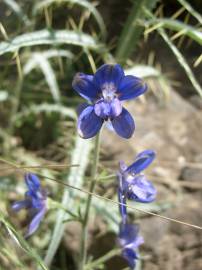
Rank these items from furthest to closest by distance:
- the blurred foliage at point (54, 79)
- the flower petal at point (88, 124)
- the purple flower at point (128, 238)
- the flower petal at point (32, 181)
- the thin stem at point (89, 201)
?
the blurred foliage at point (54, 79) < the purple flower at point (128, 238) < the flower petal at point (32, 181) < the thin stem at point (89, 201) < the flower petal at point (88, 124)

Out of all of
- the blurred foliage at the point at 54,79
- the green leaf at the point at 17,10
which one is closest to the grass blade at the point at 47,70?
the blurred foliage at the point at 54,79

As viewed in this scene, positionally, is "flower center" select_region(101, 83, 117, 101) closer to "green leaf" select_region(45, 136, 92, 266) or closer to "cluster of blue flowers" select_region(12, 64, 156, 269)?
"cluster of blue flowers" select_region(12, 64, 156, 269)

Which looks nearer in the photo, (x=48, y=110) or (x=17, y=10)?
(x=17, y=10)

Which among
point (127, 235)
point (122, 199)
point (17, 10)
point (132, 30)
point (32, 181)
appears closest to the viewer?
point (122, 199)

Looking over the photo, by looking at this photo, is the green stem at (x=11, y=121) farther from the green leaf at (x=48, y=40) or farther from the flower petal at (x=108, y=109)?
the flower petal at (x=108, y=109)

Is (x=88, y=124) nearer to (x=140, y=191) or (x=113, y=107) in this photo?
(x=113, y=107)

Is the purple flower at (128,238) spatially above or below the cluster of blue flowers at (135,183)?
below

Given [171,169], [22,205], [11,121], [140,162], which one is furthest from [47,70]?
[140,162]
